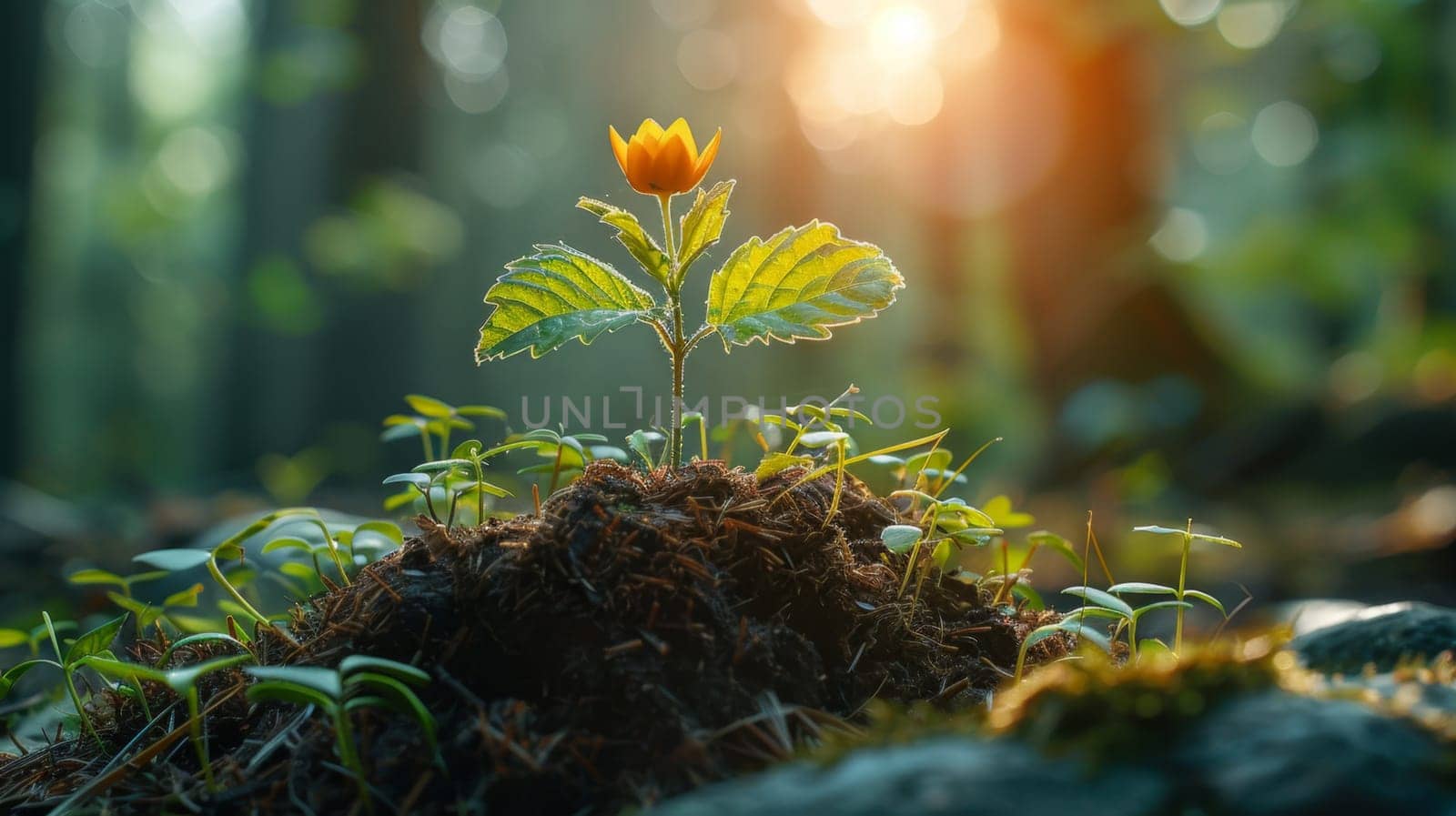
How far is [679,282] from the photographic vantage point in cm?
188

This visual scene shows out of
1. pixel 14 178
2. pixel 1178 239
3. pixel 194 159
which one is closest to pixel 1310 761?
pixel 14 178

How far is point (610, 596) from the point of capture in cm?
154

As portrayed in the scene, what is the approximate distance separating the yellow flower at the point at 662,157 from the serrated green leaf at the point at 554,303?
0.20 m

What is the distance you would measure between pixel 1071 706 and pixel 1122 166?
1049cm

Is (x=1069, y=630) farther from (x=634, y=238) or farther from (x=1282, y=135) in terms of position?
(x=1282, y=135)

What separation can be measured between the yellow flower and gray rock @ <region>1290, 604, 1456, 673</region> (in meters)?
1.71

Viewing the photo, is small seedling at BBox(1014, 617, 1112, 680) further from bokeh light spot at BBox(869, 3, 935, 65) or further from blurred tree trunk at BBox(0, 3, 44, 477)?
bokeh light spot at BBox(869, 3, 935, 65)

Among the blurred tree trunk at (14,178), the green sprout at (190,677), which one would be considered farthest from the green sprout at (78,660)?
the blurred tree trunk at (14,178)

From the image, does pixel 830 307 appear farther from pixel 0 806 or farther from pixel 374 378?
pixel 374 378

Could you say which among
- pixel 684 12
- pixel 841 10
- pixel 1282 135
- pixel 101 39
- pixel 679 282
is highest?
pixel 684 12

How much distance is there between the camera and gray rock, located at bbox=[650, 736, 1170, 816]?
3.39ft

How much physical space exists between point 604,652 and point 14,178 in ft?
36.4

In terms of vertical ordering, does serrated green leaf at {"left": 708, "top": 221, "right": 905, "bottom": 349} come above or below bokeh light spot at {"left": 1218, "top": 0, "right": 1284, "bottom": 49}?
below

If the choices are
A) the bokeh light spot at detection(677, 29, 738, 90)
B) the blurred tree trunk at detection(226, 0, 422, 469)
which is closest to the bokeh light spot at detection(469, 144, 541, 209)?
the bokeh light spot at detection(677, 29, 738, 90)
